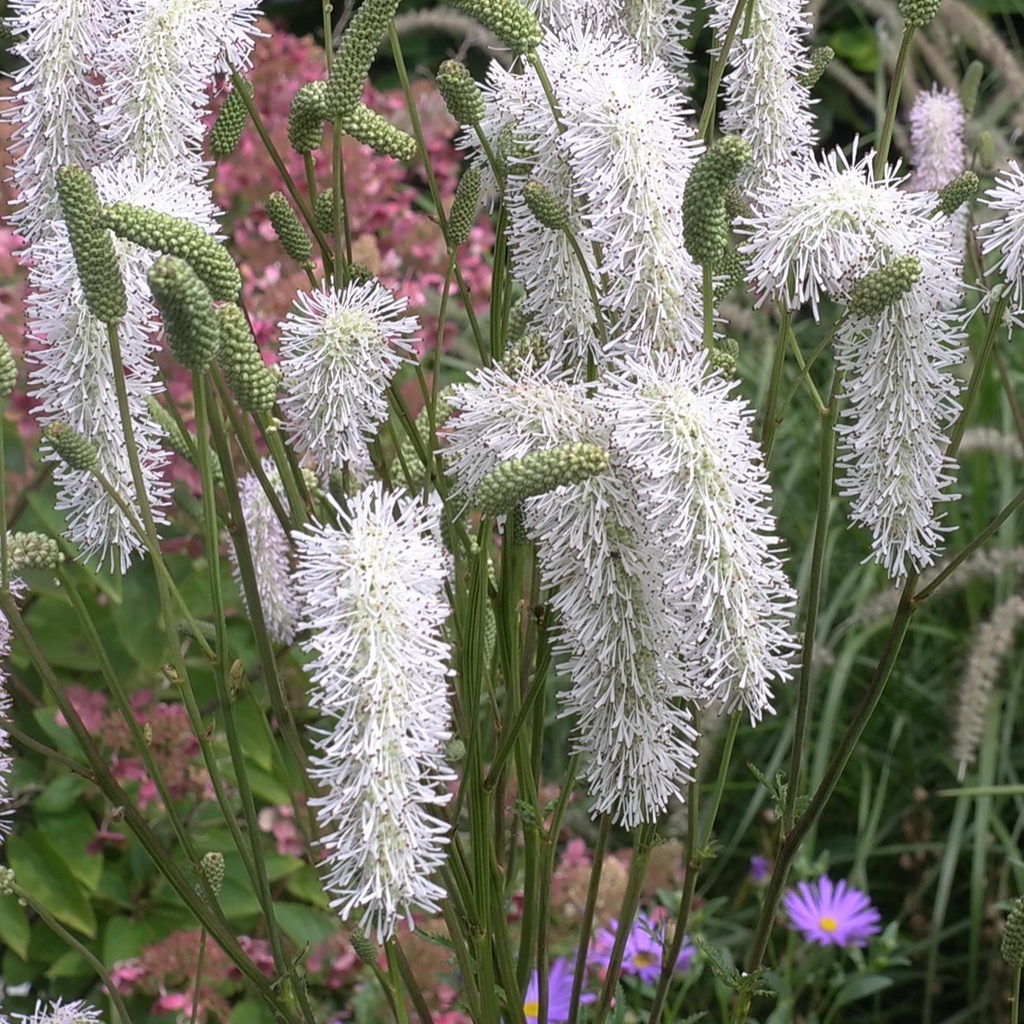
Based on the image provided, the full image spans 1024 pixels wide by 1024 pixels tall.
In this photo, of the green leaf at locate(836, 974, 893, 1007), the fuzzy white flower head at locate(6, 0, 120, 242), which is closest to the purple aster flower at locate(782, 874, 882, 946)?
the green leaf at locate(836, 974, 893, 1007)

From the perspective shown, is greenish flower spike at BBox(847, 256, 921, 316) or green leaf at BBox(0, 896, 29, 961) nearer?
greenish flower spike at BBox(847, 256, 921, 316)

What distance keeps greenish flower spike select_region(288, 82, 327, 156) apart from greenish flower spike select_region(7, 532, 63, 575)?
0.24m

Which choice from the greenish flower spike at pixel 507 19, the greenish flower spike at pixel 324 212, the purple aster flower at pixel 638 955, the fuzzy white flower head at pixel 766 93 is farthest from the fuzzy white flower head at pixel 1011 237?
the purple aster flower at pixel 638 955

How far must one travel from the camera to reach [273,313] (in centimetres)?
163

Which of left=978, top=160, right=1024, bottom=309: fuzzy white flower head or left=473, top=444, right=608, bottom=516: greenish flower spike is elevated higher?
left=978, top=160, right=1024, bottom=309: fuzzy white flower head

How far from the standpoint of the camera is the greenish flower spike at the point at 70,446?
641mm

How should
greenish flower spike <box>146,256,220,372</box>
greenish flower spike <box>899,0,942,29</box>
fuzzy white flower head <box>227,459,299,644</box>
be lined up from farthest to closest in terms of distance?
fuzzy white flower head <box>227,459,299,644</box> < greenish flower spike <box>899,0,942,29</box> < greenish flower spike <box>146,256,220,372</box>

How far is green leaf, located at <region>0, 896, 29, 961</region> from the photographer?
1387 mm

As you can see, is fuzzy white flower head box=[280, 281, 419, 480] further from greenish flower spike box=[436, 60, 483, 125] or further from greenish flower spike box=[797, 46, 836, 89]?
greenish flower spike box=[797, 46, 836, 89]

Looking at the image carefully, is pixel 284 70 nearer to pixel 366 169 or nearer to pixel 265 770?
pixel 366 169

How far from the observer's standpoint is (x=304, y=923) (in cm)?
145

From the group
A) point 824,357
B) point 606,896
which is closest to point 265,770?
point 606,896

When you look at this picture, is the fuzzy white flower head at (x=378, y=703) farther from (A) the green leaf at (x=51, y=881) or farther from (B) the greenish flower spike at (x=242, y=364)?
(A) the green leaf at (x=51, y=881)

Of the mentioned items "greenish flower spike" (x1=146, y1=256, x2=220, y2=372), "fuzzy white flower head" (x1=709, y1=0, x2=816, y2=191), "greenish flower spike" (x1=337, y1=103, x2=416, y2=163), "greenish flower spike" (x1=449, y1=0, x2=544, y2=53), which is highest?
"fuzzy white flower head" (x1=709, y1=0, x2=816, y2=191)
